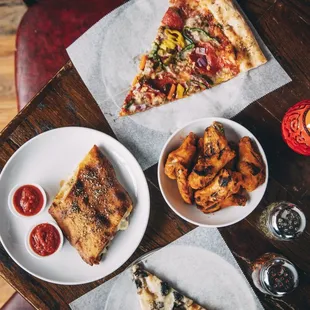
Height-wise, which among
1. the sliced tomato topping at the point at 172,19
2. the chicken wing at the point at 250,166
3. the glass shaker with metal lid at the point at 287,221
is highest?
the sliced tomato topping at the point at 172,19

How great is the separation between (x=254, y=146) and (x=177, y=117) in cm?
48

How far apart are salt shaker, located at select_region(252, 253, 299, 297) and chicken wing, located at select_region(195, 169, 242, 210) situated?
44 cm

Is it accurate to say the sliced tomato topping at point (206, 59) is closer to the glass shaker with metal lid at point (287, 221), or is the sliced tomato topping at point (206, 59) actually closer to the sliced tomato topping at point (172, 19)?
the sliced tomato topping at point (172, 19)

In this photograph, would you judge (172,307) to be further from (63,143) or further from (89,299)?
(63,143)

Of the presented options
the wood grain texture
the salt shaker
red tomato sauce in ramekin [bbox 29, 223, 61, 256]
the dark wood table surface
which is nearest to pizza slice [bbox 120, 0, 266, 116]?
the dark wood table surface

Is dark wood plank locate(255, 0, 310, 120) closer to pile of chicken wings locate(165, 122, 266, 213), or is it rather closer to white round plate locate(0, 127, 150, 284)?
pile of chicken wings locate(165, 122, 266, 213)

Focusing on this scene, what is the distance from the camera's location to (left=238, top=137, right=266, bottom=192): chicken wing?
9.14ft

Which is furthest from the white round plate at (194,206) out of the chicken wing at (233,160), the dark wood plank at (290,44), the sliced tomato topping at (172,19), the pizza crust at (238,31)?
the sliced tomato topping at (172,19)

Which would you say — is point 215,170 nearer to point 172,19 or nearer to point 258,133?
point 258,133

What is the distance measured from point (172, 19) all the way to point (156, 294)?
59.9 inches

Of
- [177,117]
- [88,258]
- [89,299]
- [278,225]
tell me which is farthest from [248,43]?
[89,299]

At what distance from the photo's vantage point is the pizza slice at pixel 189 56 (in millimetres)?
3061

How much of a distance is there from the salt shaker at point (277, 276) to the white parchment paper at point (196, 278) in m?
0.17

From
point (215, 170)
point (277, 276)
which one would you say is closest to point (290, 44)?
point (215, 170)
